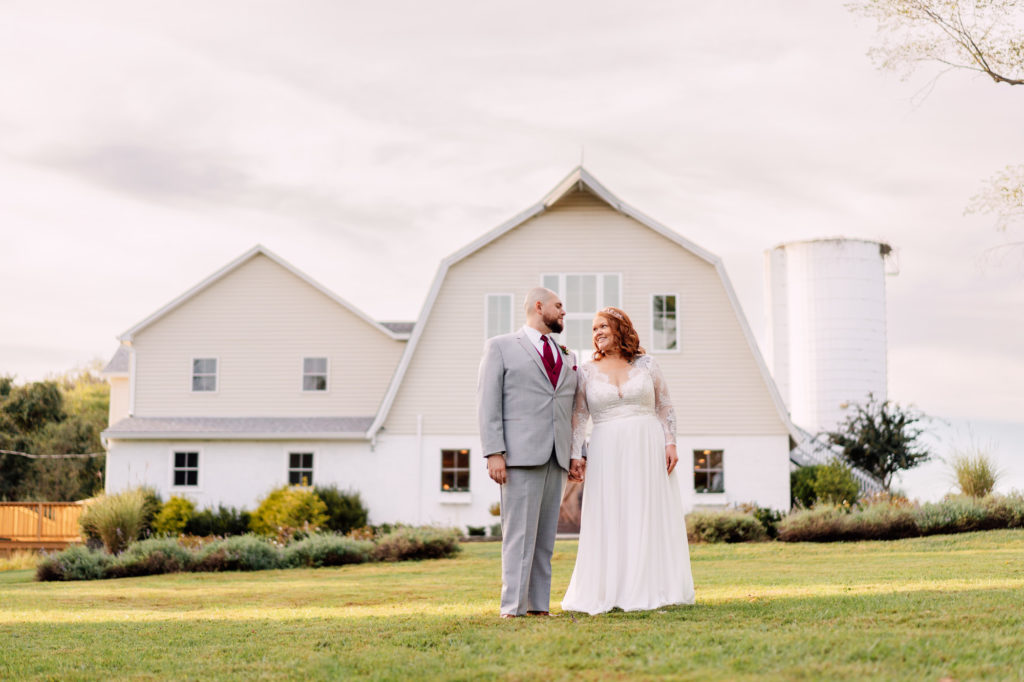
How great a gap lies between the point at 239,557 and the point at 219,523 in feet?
24.8

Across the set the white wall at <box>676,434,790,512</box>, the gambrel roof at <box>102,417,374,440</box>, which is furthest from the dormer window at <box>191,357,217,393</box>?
the white wall at <box>676,434,790,512</box>

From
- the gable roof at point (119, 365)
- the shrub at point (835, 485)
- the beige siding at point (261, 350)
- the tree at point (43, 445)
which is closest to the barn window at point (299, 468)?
the beige siding at point (261, 350)

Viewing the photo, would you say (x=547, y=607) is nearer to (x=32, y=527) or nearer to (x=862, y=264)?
(x=32, y=527)

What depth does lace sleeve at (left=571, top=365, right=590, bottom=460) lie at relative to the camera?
6797 millimetres

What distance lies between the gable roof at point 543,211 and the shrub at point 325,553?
7.42m

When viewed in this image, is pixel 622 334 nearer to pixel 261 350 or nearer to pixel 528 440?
pixel 528 440

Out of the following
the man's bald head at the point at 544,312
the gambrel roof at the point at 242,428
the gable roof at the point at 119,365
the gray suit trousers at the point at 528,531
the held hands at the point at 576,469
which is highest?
the gable roof at the point at 119,365

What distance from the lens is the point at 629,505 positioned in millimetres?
6746

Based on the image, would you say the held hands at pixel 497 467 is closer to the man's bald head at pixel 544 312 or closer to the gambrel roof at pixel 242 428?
the man's bald head at pixel 544 312

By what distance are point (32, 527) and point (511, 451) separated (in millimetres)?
22567

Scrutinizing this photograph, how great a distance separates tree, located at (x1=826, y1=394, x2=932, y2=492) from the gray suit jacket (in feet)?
69.3

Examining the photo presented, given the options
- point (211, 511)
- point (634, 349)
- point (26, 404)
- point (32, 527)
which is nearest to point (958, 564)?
point (634, 349)

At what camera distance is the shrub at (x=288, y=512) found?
21734 millimetres

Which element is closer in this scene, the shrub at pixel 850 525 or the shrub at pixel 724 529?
the shrub at pixel 850 525
